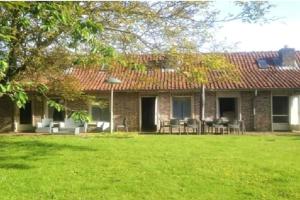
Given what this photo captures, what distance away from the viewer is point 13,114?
29.6 metres

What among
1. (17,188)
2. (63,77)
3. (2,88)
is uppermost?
(63,77)

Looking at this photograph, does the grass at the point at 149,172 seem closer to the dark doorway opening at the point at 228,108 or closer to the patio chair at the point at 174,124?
the patio chair at the point at 174,124

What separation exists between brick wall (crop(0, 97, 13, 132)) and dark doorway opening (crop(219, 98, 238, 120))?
1266 centimetres

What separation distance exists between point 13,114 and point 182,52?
17.9 metres

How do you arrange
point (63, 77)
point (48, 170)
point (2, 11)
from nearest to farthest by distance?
point (2, 11) < point (48, 170) < point (63, 77)

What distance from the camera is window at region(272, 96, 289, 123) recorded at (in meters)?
28.6

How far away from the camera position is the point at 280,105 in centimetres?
2889

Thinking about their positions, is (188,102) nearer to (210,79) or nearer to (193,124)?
(210,79)

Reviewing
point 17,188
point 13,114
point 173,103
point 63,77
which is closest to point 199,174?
point 17,188

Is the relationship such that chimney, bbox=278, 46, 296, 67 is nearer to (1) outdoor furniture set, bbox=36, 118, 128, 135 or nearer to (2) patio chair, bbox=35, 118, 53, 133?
(1) outdoor furniture set, bbox=36, 118, 128, 135

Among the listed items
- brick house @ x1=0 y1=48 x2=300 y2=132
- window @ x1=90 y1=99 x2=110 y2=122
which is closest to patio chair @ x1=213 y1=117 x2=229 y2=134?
brick house @ x1=0 y1=48 x2=300 y2=132

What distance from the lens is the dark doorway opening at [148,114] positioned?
1169 inches

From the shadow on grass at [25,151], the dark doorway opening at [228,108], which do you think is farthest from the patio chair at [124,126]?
the shadow on grass at [25,151]

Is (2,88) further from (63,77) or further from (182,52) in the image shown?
(63,77)
